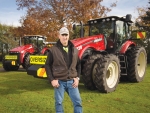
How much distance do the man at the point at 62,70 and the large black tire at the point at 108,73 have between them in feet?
7.93

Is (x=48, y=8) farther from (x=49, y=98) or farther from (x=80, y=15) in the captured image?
(x=49, y=98)

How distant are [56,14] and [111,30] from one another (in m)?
11.2

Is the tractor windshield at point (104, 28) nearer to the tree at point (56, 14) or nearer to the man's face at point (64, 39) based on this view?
the man's face at point (64, 39)

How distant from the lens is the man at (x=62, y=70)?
11.1 ft

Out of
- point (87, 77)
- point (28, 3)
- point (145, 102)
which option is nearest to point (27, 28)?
point (28, 3)

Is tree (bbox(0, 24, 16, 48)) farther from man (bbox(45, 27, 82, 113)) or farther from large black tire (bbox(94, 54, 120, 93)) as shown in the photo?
man (bbox(45, 27, 82, 113))

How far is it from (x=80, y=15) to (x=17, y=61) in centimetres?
803

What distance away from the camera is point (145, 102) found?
5.11 meters

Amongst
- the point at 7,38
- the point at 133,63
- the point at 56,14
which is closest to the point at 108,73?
the point at 133,63

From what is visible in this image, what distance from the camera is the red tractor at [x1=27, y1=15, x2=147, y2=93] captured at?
598 cm

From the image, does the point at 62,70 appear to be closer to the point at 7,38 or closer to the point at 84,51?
the point at 84,51

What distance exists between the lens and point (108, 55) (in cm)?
620

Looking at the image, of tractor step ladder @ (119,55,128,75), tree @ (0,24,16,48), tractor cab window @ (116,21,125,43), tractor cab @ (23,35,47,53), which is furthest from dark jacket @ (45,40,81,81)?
tree @ (0,24,16,48)

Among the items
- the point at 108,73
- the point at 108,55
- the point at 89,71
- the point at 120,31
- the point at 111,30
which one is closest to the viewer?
the point at 89,71
